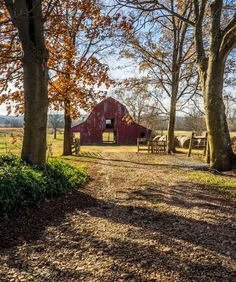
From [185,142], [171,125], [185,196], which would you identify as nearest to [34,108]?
[185,196]

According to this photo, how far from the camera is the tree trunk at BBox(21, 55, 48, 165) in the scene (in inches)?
339

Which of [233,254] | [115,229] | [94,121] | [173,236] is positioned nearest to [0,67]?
[115,229]

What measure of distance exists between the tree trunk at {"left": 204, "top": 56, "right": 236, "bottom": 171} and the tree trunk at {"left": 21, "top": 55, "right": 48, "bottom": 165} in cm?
641

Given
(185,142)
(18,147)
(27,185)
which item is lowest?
(27,185)

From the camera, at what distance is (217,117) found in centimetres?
1111

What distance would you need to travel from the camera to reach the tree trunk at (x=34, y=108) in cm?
862

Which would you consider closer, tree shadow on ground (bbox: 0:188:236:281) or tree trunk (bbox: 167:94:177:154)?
tree shadow on ground (bbox: 0:188:236:281)

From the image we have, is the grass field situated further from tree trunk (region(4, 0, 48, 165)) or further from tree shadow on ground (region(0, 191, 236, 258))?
tree shadow on ground (region(0, 191, 236, 258))

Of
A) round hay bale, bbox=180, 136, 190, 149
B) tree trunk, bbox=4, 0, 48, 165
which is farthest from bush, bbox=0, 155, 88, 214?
round hay bale, bbox=180, 136, 190, 149

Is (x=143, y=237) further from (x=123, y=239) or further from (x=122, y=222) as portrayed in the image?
(x=122, y=222)

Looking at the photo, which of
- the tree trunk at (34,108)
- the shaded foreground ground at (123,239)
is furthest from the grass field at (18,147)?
the shaded foreground ground at (123,239)

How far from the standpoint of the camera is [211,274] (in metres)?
3.45

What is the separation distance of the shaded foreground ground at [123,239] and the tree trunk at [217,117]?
3.83m

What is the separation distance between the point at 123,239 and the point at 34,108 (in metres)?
5.58
